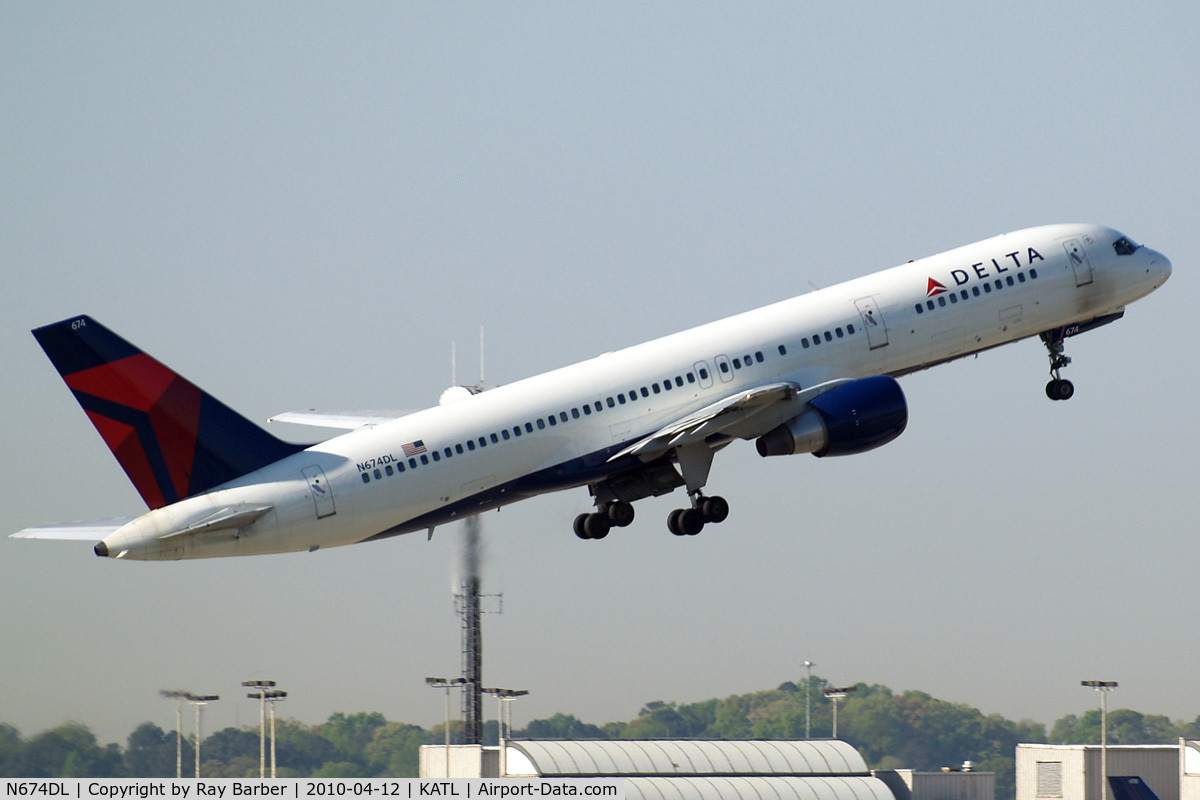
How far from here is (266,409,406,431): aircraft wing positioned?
60.2m

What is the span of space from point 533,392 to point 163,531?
1135cm

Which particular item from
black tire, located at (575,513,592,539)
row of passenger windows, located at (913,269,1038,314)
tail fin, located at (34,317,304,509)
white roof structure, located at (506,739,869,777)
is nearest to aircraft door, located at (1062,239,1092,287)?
row of passenger windows, located at (913,269,1038,314)

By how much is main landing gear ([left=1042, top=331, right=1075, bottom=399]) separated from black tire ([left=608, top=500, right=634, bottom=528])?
51.2 feet

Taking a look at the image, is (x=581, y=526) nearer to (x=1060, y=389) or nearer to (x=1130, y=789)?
(x=1060, y=389)

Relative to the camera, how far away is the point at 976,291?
5778 centimetres

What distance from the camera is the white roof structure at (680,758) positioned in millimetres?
83062

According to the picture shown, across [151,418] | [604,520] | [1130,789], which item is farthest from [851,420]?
[1130,789]

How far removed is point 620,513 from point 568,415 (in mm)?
6720

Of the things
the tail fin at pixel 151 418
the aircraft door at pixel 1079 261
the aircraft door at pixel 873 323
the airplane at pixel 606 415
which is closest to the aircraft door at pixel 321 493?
the airplane at pixel 606 415

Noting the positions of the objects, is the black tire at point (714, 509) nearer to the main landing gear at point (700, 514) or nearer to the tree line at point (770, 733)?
the main landing gear at point (700, 514)

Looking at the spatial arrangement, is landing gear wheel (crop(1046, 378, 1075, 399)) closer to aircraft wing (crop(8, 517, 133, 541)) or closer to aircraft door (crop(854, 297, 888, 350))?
aircraft door (crop(854, 297, 888, 350))

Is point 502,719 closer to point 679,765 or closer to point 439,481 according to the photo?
point 679,765

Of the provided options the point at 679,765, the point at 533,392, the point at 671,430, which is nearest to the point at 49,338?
the point at 533,392

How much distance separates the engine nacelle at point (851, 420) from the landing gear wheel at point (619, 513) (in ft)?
20.5
